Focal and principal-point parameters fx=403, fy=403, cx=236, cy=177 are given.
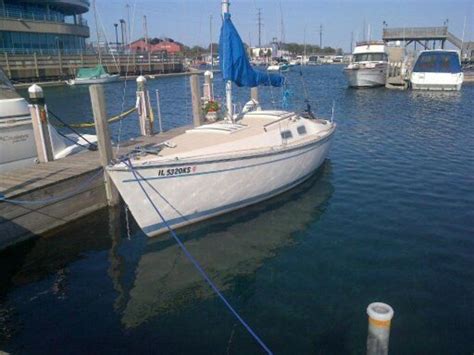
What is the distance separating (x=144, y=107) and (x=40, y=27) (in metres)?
58.9

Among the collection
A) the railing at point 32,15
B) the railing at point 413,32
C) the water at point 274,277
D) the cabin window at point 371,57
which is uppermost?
the railing at point 32,15

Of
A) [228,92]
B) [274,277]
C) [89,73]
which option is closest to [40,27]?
[89,73]

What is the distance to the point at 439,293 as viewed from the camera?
25.7 feet

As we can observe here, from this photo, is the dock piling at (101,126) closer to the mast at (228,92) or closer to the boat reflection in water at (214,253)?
the boat reflection in water at (214,253)

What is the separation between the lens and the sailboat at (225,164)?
952cm

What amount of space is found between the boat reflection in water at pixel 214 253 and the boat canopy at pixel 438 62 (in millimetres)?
36796

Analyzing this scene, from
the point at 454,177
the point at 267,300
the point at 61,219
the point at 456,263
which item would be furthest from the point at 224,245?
the point at 454,177

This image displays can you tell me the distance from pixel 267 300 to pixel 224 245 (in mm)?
2501

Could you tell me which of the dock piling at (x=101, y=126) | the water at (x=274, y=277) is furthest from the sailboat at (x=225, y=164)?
the dock piling at (x=101, y=126)

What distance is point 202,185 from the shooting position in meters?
10.2

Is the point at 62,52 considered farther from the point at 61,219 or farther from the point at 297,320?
the point at 297,320

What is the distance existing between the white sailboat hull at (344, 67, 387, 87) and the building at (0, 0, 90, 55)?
45.4 m

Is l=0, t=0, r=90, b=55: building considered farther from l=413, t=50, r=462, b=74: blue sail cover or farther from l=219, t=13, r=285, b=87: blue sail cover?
l=219, t=13, r=285, b=87: blue sail cover

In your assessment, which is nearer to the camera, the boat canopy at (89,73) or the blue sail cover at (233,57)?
the blue sail cover at (233,57)
